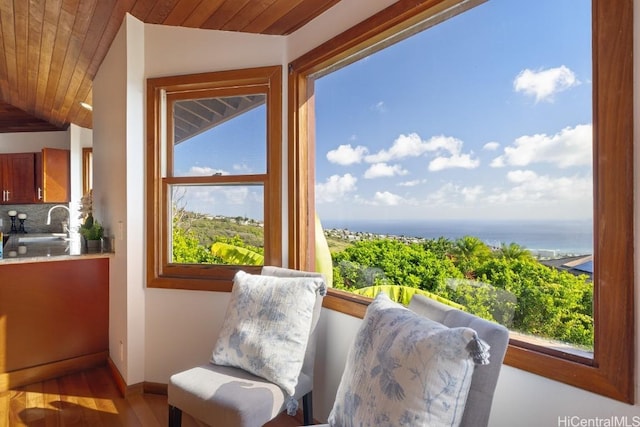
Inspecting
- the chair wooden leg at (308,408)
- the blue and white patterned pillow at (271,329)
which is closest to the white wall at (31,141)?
the blue and white patterned pillow at (271,329)

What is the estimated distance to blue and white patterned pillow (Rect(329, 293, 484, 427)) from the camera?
3.42 feet

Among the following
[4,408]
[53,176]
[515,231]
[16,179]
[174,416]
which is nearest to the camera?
[515,231]

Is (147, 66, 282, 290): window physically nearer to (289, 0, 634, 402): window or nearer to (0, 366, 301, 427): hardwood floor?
(0, 366, 301, 427): hardwood floor

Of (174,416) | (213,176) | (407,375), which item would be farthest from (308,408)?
(213,176)

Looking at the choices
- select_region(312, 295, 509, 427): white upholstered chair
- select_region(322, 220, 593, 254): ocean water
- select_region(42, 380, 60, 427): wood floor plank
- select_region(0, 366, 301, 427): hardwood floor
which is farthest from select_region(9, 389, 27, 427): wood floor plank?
select_region(312, 295, 509, 427): white upholstered chair

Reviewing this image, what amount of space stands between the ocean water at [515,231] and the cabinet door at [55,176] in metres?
5.38

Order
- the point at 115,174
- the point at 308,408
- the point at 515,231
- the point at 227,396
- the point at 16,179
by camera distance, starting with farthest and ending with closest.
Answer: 1. the point at 16,179
2. the point at 115,174
3. the point at 308,408
4. the point at 227,396
5. the point at 515,231

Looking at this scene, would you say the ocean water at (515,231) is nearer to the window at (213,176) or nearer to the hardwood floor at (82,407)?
the window at (213,176)

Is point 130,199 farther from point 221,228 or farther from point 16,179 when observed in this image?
point 16,179

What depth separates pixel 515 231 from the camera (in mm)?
1389

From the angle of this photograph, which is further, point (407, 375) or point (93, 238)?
point (93, 238)

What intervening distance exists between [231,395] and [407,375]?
0.84 m

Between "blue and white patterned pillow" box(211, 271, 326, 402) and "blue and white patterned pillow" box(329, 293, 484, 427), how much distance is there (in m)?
0.51

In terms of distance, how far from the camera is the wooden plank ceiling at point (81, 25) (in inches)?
87.5
